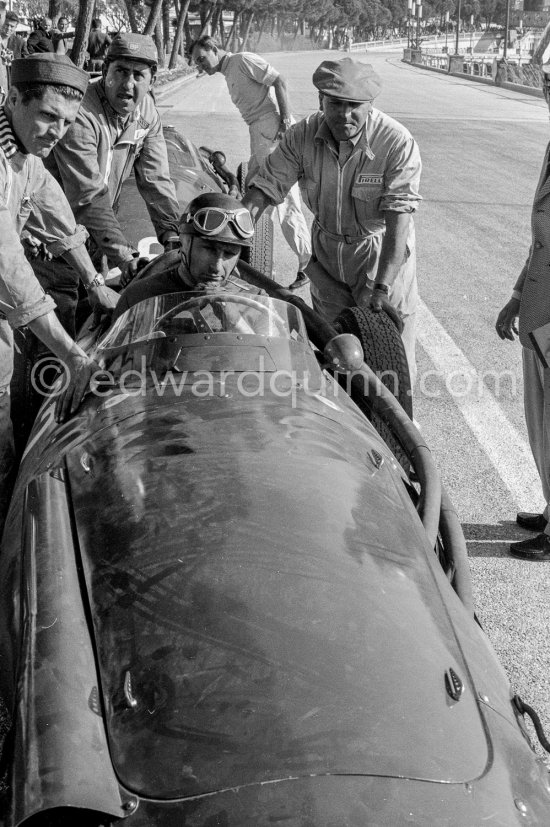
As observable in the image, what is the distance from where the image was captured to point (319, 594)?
2279 mm

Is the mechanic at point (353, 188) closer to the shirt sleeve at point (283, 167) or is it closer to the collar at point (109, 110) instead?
the shirt sleeve at point (283, 167)

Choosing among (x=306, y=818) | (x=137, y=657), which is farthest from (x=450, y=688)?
(x=137, y=657)

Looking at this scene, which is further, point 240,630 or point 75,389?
point 75,389

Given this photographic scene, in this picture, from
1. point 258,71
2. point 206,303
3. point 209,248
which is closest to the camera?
point 206,303

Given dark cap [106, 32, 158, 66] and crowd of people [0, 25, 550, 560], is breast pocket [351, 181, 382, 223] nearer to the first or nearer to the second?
crowd of people [0, 25, 550, 560]

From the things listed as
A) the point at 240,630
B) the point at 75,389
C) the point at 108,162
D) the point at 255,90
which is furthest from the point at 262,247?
the point at 240,630

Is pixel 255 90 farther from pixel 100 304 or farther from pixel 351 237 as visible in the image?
pixel 100 304

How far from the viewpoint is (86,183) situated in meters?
5.77

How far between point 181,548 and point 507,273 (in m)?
7.46

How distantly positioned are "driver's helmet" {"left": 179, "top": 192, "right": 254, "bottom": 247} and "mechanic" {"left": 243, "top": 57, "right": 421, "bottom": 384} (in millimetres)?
1037

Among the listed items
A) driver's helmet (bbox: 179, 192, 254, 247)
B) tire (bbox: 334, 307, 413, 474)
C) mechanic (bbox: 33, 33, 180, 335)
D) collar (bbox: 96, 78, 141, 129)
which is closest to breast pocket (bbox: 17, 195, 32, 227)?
driver's helmet (bbox: 179, 192, 254, 247)

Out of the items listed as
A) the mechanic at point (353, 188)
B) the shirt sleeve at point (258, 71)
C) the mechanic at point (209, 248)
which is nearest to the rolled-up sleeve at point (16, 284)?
the mechanic at point (209, 248)

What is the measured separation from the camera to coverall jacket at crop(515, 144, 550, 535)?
4.04m

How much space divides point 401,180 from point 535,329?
1.28 metres
